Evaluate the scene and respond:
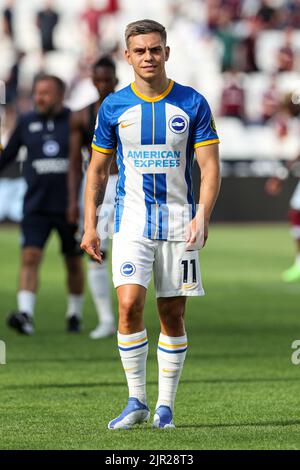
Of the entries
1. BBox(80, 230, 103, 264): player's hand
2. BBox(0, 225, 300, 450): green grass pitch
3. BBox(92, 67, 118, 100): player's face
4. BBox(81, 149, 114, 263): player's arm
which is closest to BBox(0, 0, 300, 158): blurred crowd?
BBox(0, 225, 300, 450): green grass pitch

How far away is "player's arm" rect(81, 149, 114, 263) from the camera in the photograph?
6441mm

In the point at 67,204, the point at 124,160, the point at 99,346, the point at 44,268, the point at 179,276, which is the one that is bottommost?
the point at 44,268

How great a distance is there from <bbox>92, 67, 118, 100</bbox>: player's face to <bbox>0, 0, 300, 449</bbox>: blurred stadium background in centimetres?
218

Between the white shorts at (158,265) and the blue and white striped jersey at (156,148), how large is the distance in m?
0.06

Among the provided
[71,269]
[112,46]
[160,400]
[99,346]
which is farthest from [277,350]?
[112,46]

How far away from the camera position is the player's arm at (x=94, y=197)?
6441 mm

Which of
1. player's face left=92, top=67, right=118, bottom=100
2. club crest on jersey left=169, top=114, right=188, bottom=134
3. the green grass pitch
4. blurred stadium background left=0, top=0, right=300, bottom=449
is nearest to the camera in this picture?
the green grass pitch

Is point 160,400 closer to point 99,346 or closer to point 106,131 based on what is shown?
point 106,131

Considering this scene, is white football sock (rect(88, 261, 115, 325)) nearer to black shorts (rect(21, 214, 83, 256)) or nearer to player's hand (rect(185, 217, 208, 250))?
black shorts (rect(21, 214, 83, 256))

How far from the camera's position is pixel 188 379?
8.57 m

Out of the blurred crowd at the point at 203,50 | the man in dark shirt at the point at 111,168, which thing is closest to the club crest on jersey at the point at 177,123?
the man in dark shirt at the point at 111,168

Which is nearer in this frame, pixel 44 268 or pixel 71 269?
pixel 71 269

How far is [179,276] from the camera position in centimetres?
642

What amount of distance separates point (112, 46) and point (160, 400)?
21669mm
